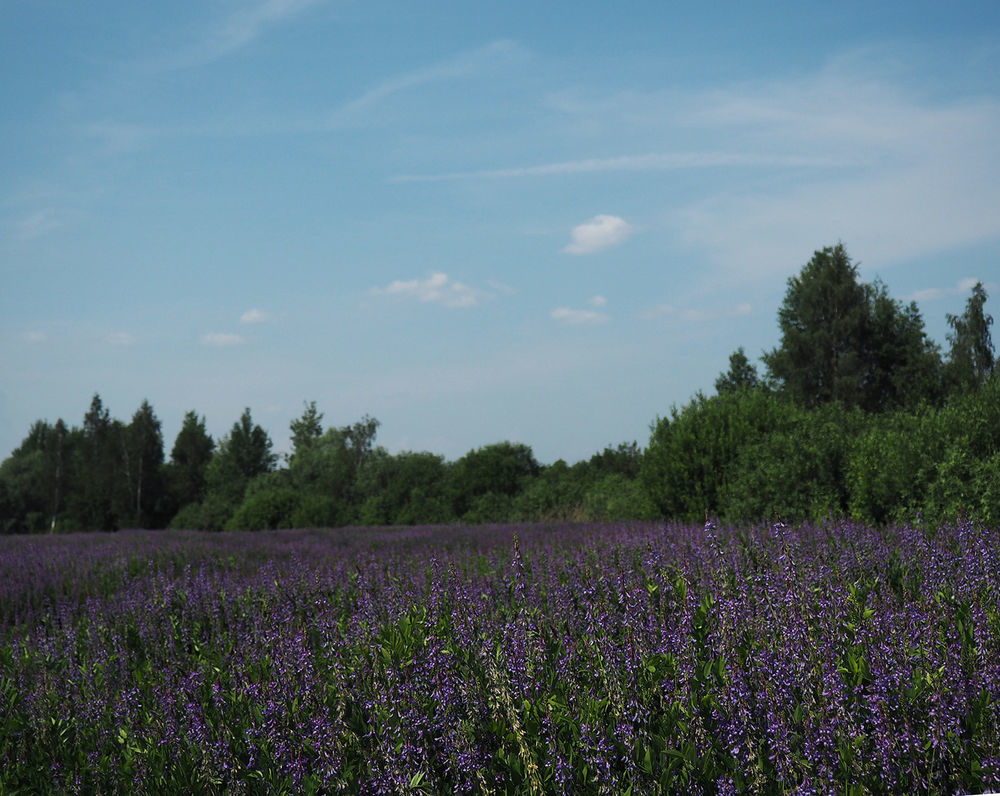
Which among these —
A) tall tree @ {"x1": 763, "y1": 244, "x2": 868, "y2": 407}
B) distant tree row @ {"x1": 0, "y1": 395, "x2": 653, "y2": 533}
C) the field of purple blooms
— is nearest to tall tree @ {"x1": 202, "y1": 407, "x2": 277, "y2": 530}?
distant tree row @ {"x1": 0, "y1": 395, "x2": 653, "y2": 533}

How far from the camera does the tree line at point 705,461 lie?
12305 millimetres

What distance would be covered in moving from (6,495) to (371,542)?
60.9m

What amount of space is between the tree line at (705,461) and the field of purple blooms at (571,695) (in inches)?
199

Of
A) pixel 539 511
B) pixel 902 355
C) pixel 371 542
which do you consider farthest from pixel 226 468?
pixel 371 542

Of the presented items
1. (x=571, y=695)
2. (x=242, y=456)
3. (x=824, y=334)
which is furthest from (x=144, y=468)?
(x=571, y=695)

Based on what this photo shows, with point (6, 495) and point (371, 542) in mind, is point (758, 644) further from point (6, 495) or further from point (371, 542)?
point (6, 495)

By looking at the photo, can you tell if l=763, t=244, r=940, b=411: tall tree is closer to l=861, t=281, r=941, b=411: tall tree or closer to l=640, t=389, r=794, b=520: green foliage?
l=861, t=281, r=941, b=411: tall tree

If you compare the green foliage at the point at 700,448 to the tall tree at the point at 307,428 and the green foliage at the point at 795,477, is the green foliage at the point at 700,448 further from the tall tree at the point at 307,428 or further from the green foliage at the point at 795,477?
the tall tree at the point at 307,428

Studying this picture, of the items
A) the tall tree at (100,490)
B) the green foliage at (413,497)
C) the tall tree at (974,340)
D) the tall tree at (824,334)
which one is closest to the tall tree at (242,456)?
the tall tree at (100,490)

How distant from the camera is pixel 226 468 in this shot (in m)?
62.6

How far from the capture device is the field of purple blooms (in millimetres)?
3588

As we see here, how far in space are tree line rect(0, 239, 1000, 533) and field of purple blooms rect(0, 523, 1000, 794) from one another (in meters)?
5.05

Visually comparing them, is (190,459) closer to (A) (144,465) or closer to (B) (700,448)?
(A) (144,465)

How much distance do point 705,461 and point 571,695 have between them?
12877mm
